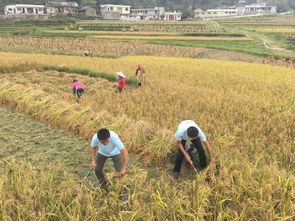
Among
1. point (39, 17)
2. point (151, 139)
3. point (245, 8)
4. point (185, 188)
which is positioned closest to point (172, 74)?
point (151, 139)

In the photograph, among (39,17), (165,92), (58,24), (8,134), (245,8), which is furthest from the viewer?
(245,8)

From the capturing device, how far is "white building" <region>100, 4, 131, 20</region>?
231ft

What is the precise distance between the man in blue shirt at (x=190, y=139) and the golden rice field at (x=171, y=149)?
281 millimetres

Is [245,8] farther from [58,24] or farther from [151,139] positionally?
[151,139]

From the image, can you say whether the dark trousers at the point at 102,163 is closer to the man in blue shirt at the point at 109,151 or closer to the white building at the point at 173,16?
the man in blue shirt at the point at 109,151

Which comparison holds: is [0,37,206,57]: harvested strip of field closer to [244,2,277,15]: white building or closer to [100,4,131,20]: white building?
[100,4,131,20]: white building

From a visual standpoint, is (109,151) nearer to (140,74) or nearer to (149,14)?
(140,74)

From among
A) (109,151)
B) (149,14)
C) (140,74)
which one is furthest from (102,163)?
(149,14)

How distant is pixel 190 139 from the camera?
4176 millimetres

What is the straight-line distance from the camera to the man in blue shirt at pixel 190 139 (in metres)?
3.90

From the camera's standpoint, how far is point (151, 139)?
5.38 m

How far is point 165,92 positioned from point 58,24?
47.7 meters

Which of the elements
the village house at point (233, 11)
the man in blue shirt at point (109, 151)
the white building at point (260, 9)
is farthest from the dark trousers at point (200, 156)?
Result: the white building at point (260, 9)

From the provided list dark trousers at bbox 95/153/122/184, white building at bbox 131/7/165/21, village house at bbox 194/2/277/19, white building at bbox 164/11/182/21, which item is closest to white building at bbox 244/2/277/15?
village house at bbox 194/2/277/19
